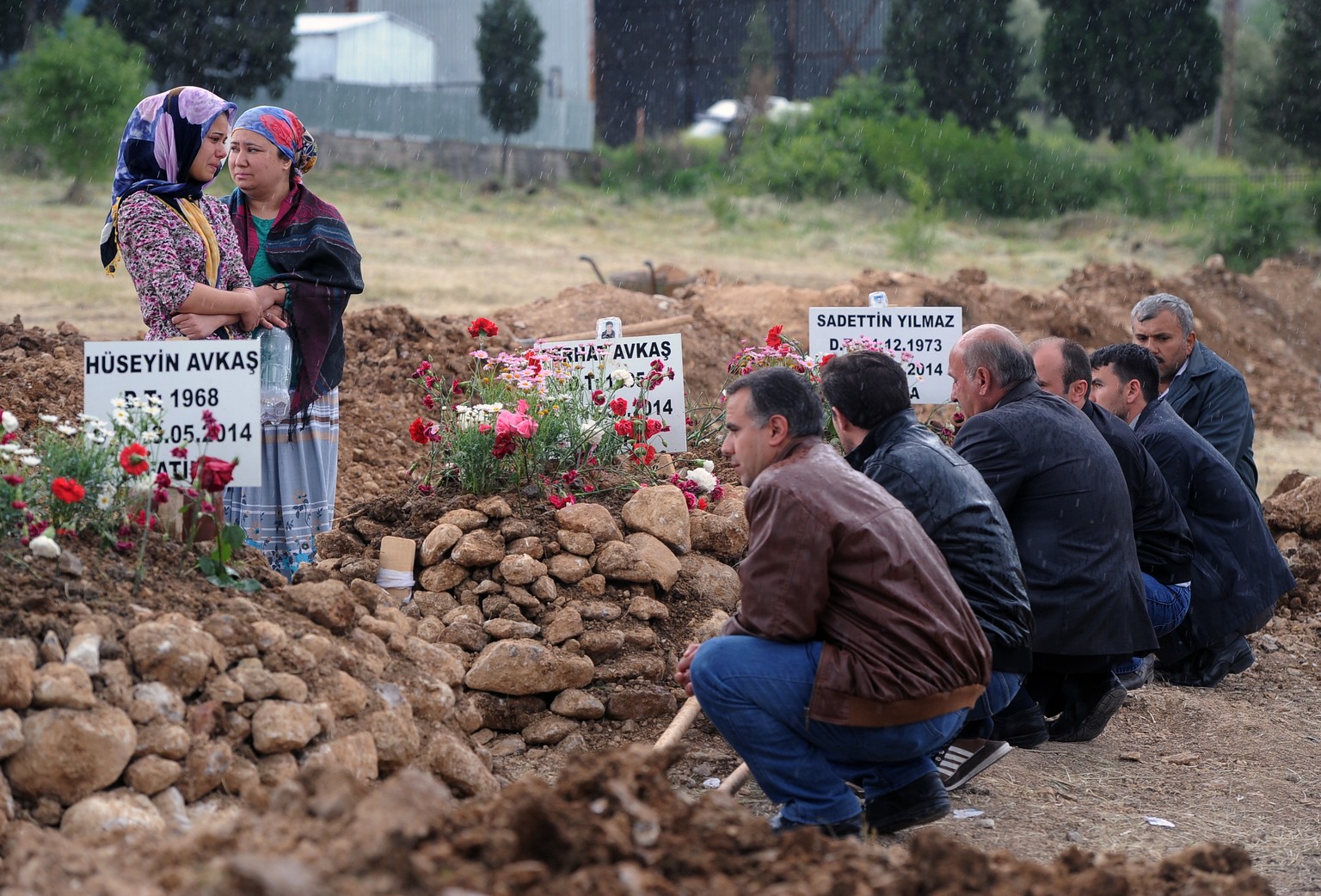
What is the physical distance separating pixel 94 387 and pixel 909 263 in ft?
59.8

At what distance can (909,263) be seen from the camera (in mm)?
21000

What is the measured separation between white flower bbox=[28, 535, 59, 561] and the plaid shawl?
1.15 m

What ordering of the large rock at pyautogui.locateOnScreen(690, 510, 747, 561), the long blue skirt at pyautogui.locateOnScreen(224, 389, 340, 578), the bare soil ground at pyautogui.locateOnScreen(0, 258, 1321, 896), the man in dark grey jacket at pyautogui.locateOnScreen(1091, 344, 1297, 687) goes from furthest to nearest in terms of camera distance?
the man in dark grey jacket at pyautogui.locateOnScreen(1091, 344, 1297, 687) < the large rock at pyautogui.locateOnScreen(690, 510, 747, 561) < the long blue skirt at pyautogui.locateOnScreen(224, 389, 340, 578) < the bare soil ground at pyautogui.locateOnScreen(0, 258, 1321, 896)

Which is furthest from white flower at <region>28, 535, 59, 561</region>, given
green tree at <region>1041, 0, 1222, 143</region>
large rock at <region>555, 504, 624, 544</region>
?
green tree at <region>1041, 0, 1222, 143</region>

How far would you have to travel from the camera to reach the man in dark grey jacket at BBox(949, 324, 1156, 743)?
4344 millimetres

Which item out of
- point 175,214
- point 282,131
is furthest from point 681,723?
point 282,131

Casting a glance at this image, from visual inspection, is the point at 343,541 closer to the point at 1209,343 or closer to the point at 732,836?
the point at 732,836

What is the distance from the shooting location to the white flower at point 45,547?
3303 mm

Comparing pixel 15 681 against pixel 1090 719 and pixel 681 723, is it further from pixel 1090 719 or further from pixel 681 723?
pixel 1090 719

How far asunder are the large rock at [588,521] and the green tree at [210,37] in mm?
22716

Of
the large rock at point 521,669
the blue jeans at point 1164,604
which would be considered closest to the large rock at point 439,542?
the large rock at point 521,669

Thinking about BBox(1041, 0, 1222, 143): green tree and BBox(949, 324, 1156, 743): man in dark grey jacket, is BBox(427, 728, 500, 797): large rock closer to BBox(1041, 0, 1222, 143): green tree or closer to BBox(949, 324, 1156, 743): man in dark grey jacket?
BBox(949, 324, 1156, 743): man in dark grey jacket

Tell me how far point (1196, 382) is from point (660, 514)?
2784 millimetres

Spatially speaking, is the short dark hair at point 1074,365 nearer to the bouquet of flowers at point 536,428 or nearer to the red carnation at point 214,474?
the bouquet of flowers at point 536,428
